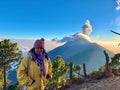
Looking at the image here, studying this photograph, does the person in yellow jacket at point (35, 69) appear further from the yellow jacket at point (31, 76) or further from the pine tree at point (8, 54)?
the pine tree at point (8, 54)

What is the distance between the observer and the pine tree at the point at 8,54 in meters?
70.1

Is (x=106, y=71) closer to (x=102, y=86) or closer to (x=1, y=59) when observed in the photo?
(x=102, y=86)

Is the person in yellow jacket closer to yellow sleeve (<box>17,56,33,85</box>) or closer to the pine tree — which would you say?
yellow sleeve (<box>17,56,33,85</box>)

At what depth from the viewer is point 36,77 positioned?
9531 mm

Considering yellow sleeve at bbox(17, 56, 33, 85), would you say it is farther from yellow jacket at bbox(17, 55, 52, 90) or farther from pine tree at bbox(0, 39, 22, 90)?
pine tree at bbox(0, 39, 22, 90)

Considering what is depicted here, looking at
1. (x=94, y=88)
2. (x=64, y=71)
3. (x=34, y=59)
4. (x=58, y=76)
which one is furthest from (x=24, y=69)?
(x=64, y=71)

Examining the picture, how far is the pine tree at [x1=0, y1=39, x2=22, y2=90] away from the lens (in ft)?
230

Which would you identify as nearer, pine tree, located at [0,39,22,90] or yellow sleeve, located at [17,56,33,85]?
yellow sleeve, located at [17,56,33,85]

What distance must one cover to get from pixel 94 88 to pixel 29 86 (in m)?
16.3

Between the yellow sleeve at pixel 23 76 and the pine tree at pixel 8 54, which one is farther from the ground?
the pine tree at pixel 8 54

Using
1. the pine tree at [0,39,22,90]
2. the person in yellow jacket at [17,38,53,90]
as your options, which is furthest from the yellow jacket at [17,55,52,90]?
the pine tree at [0,39,22,90]

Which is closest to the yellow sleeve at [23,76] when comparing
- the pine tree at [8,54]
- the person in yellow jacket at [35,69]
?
the person in yellow jacket at [35,69]

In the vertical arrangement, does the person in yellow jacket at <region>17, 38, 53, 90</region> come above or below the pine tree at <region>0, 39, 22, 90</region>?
below

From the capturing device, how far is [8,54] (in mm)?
70562
